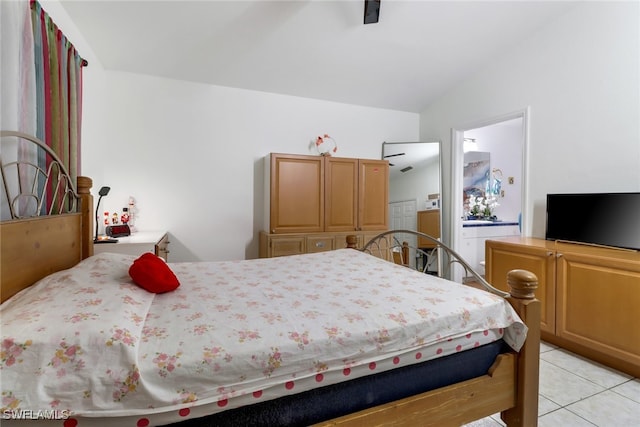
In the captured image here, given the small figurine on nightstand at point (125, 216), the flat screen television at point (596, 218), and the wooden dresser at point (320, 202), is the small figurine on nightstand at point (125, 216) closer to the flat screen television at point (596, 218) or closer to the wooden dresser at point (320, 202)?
the wooden dresser at point (320, 202)

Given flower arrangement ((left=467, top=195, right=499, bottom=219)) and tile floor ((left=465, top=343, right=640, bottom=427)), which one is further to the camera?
flower arrangement ((left=467, top=195, right=499, bottom=219))

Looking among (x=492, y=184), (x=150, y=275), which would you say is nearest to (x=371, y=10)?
(x=150, y=275)

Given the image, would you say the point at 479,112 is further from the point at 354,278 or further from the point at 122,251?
the point at 122,251

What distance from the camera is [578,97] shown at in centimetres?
275

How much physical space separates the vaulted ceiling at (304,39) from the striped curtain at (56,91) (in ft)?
1.93

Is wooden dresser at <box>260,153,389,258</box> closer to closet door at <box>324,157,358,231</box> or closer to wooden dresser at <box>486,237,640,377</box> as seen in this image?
closet door at <box>324,157,358,231</box>

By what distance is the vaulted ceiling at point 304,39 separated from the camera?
8.26 ft

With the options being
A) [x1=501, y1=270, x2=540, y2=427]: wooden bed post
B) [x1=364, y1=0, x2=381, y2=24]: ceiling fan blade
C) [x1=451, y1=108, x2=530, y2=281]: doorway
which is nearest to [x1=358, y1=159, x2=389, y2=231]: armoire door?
[x1=451, y1=108, x2=530, y2=281]: doorway

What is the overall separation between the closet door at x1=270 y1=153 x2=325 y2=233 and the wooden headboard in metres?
1.74

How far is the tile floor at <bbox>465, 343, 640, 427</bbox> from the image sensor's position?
5.44 feet

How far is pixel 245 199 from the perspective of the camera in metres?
3.59

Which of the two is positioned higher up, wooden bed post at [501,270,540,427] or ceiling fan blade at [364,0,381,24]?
ceiling fan blade at [364,0,381,24]

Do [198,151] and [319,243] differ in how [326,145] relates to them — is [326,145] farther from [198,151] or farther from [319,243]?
[198,151]

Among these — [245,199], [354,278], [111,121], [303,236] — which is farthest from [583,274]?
[111,121]
